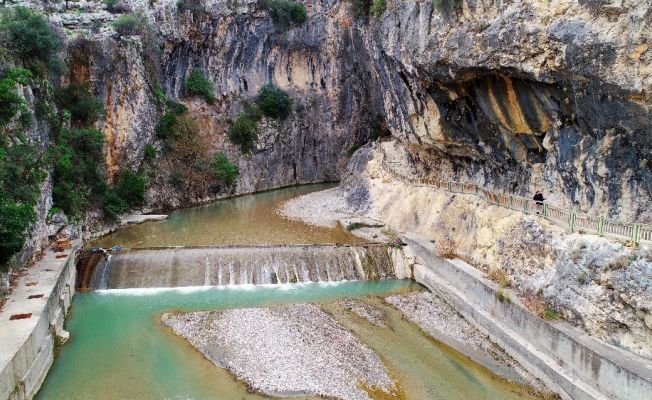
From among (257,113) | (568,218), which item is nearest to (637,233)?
(568,218)

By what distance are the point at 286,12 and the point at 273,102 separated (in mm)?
7357

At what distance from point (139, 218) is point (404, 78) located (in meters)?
15.2

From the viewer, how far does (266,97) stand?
41000mm

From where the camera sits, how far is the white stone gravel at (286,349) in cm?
1209

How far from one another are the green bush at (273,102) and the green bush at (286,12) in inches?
206

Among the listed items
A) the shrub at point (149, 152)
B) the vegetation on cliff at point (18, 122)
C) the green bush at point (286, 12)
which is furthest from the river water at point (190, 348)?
the green bush at point (286, 12)

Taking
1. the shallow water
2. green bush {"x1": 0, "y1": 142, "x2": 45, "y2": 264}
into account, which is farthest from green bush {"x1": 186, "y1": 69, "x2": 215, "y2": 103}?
green bush {"x1": 0, "y1": 142, "x2": 45, "y2": 264}

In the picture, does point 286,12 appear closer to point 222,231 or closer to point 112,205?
point 222,231

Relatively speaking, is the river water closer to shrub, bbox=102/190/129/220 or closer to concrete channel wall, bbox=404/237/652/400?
concrete channel wall, bbox=404/237/652/400

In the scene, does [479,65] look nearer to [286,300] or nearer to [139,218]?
[286,300]

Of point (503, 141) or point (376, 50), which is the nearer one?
point (503, 141)

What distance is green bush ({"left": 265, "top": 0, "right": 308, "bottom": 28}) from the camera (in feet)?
135

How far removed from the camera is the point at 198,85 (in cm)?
3750

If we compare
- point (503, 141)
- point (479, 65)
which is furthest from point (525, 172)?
point (479, 65)
